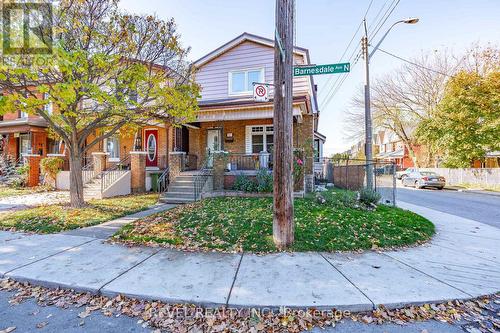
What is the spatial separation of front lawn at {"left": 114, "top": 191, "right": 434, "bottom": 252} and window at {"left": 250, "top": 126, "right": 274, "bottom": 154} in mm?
5802

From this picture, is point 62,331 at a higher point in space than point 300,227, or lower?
lower

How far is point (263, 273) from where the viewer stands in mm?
3709

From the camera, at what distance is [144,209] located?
28.0ft

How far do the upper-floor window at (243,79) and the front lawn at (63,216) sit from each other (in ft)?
26.3

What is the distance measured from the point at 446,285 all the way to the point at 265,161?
767cm

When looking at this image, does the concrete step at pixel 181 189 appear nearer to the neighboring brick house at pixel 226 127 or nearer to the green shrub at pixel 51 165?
the neighboring brick house at pixel 226 127

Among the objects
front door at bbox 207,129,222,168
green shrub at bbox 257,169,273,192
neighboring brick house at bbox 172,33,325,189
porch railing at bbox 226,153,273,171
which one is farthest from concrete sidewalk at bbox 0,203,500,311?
front door at bbox 207,129,222,168

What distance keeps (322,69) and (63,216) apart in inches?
320

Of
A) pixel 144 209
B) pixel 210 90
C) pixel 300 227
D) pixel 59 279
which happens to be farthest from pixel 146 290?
pixel 210 90

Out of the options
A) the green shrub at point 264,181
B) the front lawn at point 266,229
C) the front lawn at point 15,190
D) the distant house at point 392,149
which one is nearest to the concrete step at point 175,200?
the front lawn at point 266,229

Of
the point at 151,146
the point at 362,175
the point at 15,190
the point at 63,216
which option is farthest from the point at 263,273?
the point at 15,190

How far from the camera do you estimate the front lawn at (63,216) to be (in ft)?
20.6

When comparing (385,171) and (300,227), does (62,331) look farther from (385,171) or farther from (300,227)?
(385,171)

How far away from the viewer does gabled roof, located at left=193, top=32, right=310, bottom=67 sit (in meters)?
13.3
